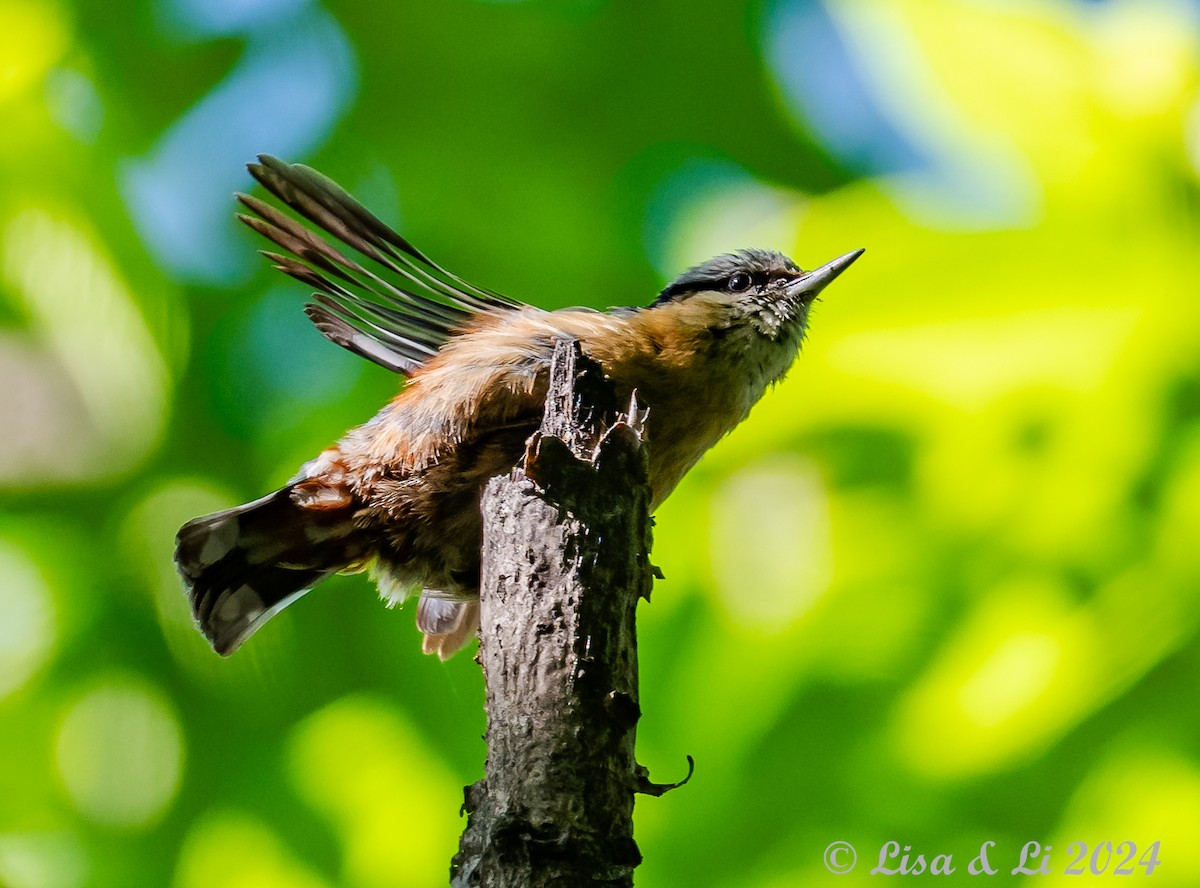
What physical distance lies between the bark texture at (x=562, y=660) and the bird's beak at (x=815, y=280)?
2.96 ft

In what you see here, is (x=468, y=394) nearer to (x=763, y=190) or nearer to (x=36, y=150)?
(x=763, y=190)

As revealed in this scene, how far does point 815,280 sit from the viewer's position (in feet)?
9.00

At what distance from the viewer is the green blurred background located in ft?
11.3

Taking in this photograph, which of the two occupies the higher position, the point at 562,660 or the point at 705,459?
the point at 705,459

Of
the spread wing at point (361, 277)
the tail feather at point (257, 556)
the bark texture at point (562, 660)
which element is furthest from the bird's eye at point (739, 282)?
the tail feather at point (257, 556)

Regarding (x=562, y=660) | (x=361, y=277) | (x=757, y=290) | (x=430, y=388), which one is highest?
(x=757, y=290)

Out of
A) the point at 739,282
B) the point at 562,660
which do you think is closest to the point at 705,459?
the point at 739,282

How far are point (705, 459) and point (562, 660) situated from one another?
2.11m

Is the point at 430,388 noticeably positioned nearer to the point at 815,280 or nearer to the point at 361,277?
the point at 361,277

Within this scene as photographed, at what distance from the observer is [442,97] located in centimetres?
399

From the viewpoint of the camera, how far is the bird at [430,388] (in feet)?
7.97

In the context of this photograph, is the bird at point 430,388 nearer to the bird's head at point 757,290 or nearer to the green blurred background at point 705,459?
the bird's head at point 757,290

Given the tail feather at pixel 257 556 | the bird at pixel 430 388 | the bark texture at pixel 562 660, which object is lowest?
the bark texture at pixel 562 660

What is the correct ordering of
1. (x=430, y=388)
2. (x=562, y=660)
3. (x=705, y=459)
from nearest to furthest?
(x=562, y=660), (x=430, y=388), (x=705, y=459)
